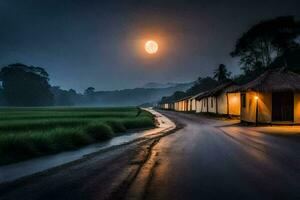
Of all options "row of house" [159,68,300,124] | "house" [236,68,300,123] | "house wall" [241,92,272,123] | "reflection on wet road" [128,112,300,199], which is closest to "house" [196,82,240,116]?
"row of house" [159,68,300,124]

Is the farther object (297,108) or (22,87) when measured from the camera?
(22,87)

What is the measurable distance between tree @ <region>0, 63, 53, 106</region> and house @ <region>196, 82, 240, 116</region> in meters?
125

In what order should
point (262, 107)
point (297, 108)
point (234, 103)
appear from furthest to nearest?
point (234, 103) < point (262, 107) < point (297, 108)

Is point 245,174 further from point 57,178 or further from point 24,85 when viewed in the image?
point 24,85

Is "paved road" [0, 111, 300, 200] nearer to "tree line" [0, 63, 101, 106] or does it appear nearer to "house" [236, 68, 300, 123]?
"house" [236, 68, 300, 123]

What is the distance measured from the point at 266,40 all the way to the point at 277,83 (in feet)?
123

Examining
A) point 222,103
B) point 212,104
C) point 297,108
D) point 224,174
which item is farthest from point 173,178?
point 212,104

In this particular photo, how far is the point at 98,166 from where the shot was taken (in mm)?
10938

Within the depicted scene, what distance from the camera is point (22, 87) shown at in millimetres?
165125

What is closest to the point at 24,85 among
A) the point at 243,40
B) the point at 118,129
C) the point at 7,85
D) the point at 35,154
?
the point at 7,85

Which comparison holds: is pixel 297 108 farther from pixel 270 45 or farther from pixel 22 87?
pixel 22 87

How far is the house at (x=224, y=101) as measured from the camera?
149 feet

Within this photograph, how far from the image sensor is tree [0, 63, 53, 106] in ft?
543

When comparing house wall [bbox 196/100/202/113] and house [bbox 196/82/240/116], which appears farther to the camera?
house wall [bbox 196/100/202/113]
